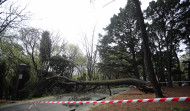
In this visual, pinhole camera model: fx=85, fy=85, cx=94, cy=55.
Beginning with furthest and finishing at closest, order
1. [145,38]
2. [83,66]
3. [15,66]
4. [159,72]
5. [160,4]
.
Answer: [83,66] < [159,72] < [15,66] < [160,4] < [145,38]

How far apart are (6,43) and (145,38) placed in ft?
50.7

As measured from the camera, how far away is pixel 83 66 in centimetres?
2420

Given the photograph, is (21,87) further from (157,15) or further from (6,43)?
(157,15)

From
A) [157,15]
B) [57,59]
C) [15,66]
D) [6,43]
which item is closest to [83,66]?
[57,59]

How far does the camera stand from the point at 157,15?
471 inches

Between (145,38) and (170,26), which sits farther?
(170,26)

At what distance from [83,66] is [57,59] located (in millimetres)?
12207

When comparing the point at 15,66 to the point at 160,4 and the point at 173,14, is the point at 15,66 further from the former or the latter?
the point at 173,14

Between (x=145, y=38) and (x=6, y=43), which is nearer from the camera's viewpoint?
(x=145, y=38)

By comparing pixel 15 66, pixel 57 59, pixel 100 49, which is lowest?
pixel 15 66

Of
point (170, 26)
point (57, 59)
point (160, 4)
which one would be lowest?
point (57, 59)

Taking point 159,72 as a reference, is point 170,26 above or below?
above

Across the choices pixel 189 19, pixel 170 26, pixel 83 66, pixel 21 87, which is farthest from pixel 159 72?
pixel 21 87

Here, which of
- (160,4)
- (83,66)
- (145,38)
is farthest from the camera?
(83,66)
